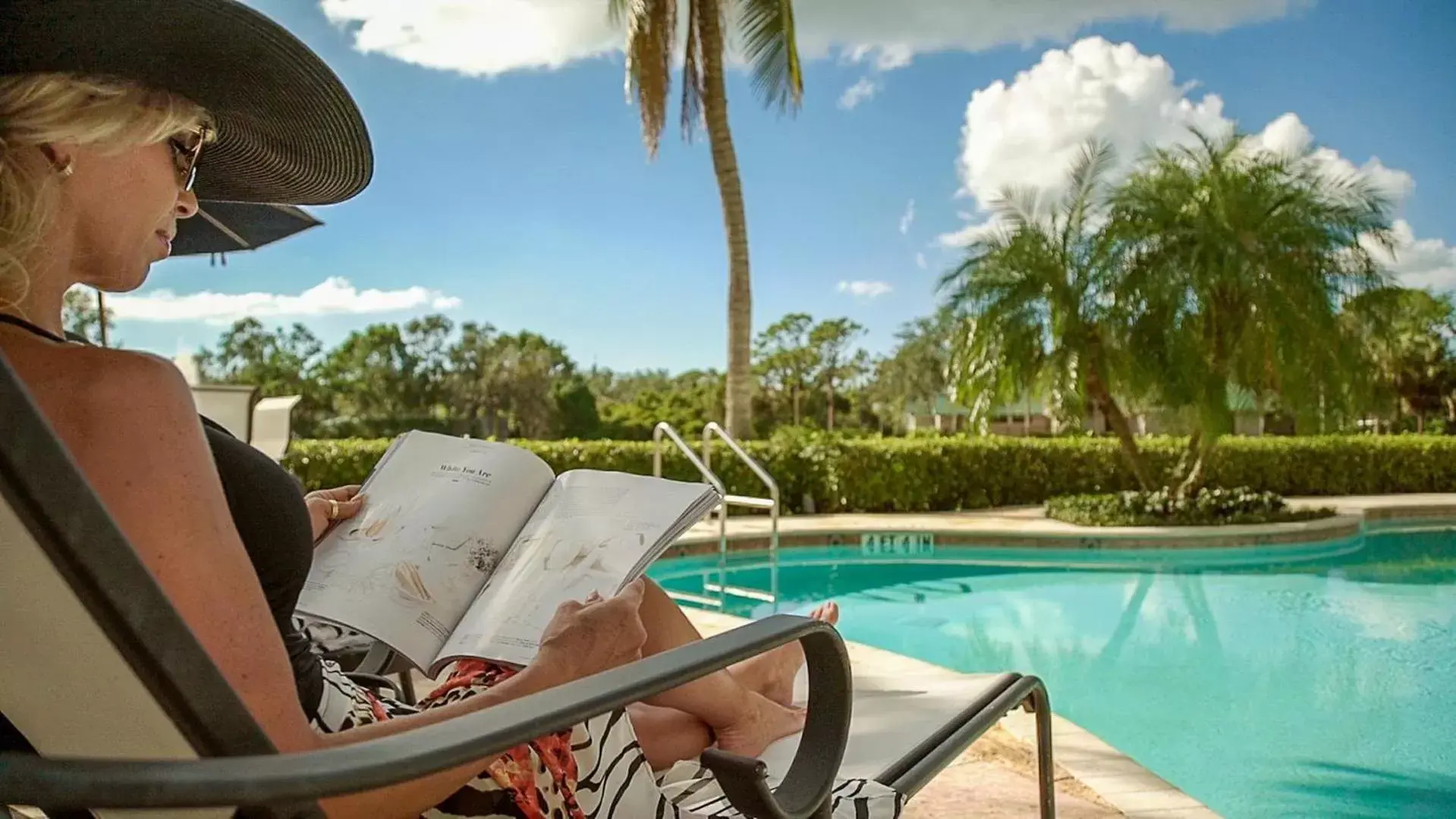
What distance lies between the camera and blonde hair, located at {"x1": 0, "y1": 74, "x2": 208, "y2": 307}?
847mm

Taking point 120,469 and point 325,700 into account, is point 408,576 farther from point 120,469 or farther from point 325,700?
point 120,469

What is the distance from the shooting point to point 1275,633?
6637mm

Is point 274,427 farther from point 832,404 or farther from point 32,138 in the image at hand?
point 832,404

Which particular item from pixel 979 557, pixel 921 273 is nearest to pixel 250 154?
pixel 979 557

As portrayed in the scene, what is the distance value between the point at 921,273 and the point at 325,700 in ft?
203

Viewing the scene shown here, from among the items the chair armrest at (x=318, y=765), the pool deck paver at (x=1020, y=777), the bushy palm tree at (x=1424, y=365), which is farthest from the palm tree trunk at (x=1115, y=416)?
the bushy palm tree at (x=1424, y=365)

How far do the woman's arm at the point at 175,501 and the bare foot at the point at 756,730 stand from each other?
91 centimetres

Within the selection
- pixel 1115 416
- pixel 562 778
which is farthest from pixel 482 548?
pixel 1115 416

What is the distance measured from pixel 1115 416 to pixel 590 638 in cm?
1150

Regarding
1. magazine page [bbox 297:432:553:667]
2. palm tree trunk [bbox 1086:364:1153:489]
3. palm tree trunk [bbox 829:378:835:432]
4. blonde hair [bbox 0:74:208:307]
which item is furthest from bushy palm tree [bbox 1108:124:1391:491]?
palm tree trunk [bbox 829:378:835:432]

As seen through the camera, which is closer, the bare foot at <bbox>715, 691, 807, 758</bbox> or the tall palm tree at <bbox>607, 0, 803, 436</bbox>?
the bare foot at <bbox>715, 691, 807, 758</bbox>

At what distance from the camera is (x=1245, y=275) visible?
10250 mm

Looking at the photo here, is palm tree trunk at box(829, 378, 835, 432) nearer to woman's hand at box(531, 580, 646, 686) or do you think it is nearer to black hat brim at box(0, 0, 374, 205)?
black hat brim at box(0, 0, 374, 205)

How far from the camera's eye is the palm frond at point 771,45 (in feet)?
42.5
